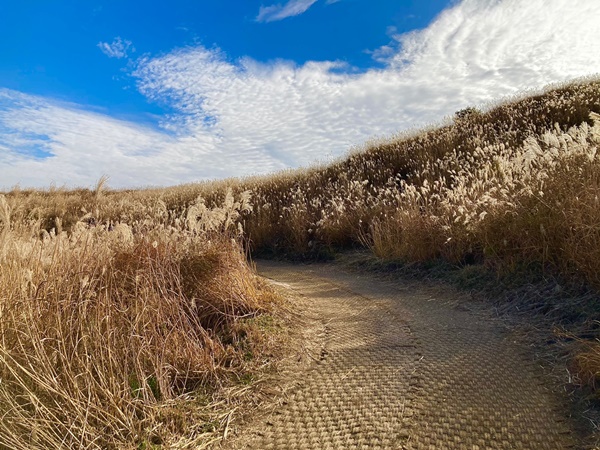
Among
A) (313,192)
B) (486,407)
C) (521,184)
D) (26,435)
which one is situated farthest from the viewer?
(313,192)

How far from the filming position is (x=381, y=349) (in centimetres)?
281

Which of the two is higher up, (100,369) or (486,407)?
(100,369)

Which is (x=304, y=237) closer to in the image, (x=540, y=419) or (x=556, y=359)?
(x=556, y=359)

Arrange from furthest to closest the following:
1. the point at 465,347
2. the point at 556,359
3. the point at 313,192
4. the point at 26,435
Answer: the point at 313,192 → the point at 465,347 → the point at 556,359 → the point at 26,435

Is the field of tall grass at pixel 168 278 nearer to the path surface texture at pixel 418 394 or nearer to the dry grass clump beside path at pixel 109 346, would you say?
the dry grass clump beside path at pixel 109 346

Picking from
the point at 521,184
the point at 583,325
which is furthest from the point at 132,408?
the point at 521,184

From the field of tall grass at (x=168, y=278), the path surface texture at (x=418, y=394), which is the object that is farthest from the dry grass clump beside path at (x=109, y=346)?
the path surface texture at (x=418, y=394)

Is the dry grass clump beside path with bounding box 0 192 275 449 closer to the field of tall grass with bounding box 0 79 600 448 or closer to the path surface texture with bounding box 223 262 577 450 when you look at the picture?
the field of tall grass with bounding box 0 79 600 448

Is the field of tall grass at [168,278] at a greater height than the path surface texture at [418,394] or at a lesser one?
greater

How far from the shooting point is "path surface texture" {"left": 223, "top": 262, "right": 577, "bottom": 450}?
183 centimetres

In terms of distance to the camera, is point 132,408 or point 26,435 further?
point 132,408

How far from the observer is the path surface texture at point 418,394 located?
1.83 meters

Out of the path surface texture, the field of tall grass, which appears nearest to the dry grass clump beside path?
the field of tall grass

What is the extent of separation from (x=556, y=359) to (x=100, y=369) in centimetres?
261
